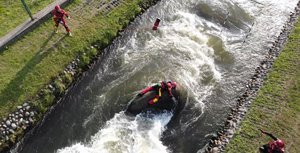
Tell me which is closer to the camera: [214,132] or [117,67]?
[214,132]

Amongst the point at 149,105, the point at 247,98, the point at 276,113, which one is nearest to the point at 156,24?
the point at 149,105

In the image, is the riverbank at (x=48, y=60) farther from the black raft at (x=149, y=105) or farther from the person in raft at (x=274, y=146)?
the person in raft at (x=274, y=146)

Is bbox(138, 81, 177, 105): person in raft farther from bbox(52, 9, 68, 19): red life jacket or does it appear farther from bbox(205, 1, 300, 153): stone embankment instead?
bbox(52, 9, 68, 19): red life jacket

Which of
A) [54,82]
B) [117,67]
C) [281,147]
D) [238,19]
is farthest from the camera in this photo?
[238,19]

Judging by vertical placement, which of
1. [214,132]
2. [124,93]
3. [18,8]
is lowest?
[214,132]

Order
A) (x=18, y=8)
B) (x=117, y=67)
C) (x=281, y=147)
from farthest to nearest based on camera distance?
(x=18, y=8) < (x=117, y=67) < (x=281, y=147)

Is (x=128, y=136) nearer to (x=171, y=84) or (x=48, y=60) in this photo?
(x=171, y=84)

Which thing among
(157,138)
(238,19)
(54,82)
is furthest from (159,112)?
(238,19)

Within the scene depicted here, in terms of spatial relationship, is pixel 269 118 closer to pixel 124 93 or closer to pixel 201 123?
pixel 201 123
